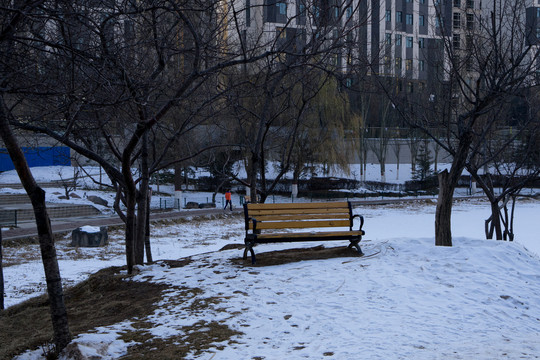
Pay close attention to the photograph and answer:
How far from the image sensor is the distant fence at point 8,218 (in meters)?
23.2

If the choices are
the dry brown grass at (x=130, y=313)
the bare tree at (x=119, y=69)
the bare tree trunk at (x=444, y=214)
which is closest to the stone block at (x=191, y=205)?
the bare tree at (x=119, y=69)

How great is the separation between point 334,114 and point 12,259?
27.8m

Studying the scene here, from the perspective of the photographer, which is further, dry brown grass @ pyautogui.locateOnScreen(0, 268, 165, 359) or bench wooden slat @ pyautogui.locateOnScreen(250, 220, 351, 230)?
bench wooden slat @ pyautogui.locateOnScreen(250, 220, 351, 230)

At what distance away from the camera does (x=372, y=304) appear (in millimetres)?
6570

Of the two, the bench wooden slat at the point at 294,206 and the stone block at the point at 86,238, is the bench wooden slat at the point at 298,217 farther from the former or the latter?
the stone block at the point at 86,238

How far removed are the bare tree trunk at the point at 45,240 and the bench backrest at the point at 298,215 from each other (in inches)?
152

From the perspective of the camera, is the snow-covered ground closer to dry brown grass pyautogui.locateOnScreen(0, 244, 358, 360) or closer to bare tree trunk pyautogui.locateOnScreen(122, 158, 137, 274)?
dry brown grass pyautogui.locateOnScreen(0, 244, 358, 360)

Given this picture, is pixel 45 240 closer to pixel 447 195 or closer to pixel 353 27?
pixel 353 27

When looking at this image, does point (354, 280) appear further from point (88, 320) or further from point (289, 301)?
point (88, 320)

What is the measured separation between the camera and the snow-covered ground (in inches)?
208

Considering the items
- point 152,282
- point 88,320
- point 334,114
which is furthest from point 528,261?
point 334,114

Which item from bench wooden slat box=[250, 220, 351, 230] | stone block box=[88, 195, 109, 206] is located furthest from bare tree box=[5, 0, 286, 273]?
stone block box=[88, 195, 109, 206]

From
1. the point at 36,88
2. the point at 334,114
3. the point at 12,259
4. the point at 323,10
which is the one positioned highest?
the point at 334,114

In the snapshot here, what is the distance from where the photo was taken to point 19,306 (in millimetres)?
8484
